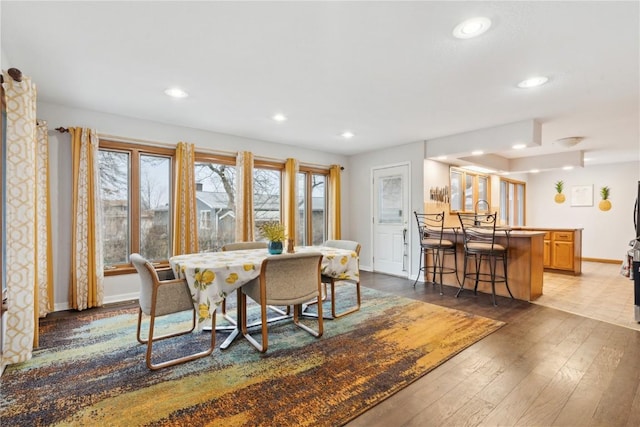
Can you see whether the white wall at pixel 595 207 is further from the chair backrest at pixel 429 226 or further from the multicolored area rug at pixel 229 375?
the multicolored area rug at pixel 229 375

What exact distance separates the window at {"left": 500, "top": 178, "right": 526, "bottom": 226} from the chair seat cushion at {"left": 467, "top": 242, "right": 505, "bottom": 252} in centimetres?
395

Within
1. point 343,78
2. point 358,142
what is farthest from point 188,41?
point 358,142

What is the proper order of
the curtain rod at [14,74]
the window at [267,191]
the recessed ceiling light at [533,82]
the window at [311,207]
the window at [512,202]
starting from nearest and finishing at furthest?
the curtain rod at [14,74], the recessed ceiling light at [533,82], the window at [267,191], the window at [311,207], the window at [512,202]

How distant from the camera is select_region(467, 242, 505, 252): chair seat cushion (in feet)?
13.3

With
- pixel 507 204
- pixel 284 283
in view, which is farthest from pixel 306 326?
pixel 507 204

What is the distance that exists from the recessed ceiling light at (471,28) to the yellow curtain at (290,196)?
3.65 meters

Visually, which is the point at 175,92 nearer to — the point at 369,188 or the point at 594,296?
the point at 369,188

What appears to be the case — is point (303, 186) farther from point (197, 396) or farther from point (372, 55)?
point (197, 396)

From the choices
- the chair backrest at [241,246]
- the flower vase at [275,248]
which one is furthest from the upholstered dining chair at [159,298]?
the chair backrest at [241,246]

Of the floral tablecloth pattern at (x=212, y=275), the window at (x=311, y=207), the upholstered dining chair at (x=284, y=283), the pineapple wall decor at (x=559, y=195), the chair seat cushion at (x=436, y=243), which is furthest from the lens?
the pineapple wall decor at (x=559, y=195)

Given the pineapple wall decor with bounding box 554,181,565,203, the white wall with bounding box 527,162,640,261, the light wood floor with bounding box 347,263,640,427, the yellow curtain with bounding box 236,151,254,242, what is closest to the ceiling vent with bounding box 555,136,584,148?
the light wood floor with bounding box 347,263,640,427

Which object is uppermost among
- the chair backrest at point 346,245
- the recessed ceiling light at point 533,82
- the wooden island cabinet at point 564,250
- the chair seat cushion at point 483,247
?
the recessed ceiling light at point 533,82

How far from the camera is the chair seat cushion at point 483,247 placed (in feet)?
13.3

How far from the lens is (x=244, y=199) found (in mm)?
4785
